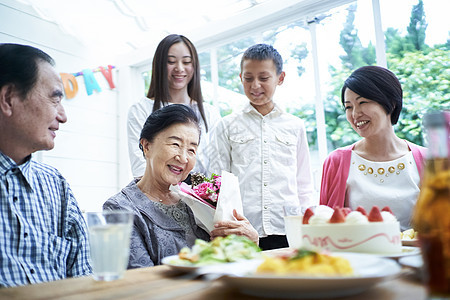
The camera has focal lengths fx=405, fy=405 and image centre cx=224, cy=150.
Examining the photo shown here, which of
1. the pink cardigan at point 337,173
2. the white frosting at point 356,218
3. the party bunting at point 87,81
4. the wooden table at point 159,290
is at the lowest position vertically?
the wooden table at point 159,290

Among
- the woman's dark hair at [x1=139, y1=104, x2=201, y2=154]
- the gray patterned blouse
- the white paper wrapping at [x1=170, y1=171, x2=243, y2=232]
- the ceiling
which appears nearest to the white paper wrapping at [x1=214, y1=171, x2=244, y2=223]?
the white paper wrapping at [x1=170, y1=171, x2=243, y2=232]

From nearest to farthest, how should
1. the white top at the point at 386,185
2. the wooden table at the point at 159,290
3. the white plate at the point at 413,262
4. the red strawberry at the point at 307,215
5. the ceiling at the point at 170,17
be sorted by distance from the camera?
the wooden table at the point at 159,290 → the white plate at the point at 413,262 → the red strawberry at the point at 307,215 → the white top at the point at 386,185 → the ceiling at the point at 170,17

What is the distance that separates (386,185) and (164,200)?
1073 mm

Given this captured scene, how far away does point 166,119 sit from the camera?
→ 5.42ft

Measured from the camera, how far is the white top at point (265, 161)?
236 centimetres

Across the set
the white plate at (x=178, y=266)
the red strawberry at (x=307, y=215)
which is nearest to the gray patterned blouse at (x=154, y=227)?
the white plate at (x=178, y=266)

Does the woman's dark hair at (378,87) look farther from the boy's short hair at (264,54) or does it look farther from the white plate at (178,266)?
the white plate at (178,266)

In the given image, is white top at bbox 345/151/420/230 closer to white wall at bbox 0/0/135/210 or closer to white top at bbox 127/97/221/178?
white top at bbox 127/97/221/178

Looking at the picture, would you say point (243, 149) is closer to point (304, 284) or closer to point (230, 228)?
point (230, 228)

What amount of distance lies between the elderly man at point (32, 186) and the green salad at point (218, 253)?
0.50m

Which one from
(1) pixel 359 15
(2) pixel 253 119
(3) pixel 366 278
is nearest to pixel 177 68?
(2) pixel 253 119

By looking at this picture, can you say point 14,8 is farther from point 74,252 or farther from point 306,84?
point 74,252

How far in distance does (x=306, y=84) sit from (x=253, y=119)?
49.9 inches

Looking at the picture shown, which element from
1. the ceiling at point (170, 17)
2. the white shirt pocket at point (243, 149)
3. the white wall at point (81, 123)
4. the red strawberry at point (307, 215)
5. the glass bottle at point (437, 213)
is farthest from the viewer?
the white wall at point (81, 123)
